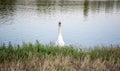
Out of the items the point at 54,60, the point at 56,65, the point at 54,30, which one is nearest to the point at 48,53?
the point at 54,60

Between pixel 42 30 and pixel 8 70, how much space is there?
1814 centimetres

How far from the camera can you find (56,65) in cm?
984

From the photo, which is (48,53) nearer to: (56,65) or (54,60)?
(54,60)

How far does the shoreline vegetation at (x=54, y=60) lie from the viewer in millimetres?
9477

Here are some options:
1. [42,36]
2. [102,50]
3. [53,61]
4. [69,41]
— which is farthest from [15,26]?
[53,61]

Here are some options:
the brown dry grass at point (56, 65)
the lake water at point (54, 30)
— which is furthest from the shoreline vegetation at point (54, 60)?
the lake water at point (54, 30)

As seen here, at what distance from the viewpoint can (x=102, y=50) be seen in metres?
13.0

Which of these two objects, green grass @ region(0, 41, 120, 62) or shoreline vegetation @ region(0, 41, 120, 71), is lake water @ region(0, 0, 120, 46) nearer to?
green grass @ region(0, 41, 120, 62)

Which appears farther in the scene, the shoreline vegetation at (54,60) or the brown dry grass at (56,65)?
the shoreline vegetation at (54,60)

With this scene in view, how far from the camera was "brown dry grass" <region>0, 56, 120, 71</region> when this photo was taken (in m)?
9.30

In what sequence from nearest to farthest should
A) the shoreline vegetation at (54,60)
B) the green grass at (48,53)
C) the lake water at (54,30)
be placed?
the shoreline vegetation at (54,60), the green grass at (48,53), the lake water at (54,30)

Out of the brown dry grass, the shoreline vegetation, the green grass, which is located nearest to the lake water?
the green grass

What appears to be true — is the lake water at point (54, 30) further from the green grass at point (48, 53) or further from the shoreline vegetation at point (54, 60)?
the shoreline vegetation at point (54, 60)

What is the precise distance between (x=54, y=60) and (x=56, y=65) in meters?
0.59
